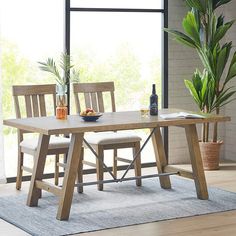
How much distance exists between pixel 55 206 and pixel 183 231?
1.22 metres

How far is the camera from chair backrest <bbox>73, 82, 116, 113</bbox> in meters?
7.00

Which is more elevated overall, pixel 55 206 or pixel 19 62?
pixel 19 62

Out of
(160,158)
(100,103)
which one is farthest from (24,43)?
(160,158)

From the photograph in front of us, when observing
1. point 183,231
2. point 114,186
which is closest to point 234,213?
point 183,231

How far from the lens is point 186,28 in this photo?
7.64 metres

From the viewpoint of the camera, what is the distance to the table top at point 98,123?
560cm

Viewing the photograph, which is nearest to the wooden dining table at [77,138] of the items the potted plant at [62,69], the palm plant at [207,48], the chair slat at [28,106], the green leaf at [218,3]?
the chair slat at [28,106]

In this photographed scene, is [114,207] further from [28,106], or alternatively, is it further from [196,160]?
[28,106]

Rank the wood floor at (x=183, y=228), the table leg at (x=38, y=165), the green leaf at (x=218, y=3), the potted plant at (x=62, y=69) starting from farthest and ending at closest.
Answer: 1. the green leaf at (x=218, y=3)
2. the potted plant at (x=62, y=69)
3. the table leg at (x=38, y=165)
4. the wood floor at (x=183, y=228)

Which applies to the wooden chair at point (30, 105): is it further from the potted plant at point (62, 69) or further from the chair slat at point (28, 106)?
the potted plant at point (62, 69)

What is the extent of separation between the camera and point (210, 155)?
7.83 m

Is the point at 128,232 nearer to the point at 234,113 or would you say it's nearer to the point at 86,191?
the point at 86,191

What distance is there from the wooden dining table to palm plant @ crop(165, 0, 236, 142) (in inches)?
42.3

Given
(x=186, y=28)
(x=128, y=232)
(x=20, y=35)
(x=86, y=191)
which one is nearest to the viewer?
(x=128, y=232)
